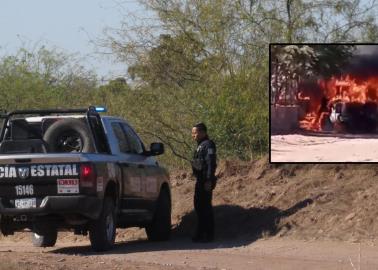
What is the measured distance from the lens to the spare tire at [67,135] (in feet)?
48.1

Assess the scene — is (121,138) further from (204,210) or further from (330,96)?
(330,96)

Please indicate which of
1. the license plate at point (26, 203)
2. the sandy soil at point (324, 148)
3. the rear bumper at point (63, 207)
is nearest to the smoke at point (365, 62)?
the sandy soil at point (324, 148)

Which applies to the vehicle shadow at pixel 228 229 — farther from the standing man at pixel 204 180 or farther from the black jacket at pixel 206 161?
the black jacket at pixel 206 161

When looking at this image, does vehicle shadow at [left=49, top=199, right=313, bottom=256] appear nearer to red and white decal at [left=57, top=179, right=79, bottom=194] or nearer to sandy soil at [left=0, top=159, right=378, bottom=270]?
sandy soil at [left=0, top=159, right=378, bottom=270]

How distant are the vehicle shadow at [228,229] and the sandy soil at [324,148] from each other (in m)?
1.81

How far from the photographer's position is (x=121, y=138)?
1551cm

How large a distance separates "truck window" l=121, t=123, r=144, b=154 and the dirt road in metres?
1.49

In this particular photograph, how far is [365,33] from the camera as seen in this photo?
23.0 m

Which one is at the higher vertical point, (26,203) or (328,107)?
(328,107)

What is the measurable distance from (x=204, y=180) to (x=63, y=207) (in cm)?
290

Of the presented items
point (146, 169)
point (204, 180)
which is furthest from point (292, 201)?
point (146, 169)

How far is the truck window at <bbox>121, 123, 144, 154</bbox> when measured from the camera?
52.0 ft

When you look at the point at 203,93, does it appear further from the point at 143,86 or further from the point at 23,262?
the point at 23,262

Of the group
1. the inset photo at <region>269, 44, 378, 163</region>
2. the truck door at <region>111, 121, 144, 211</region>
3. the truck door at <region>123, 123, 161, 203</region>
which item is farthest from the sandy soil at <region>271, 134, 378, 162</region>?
the truck door at <region>111, 121, 144, 211</region>
